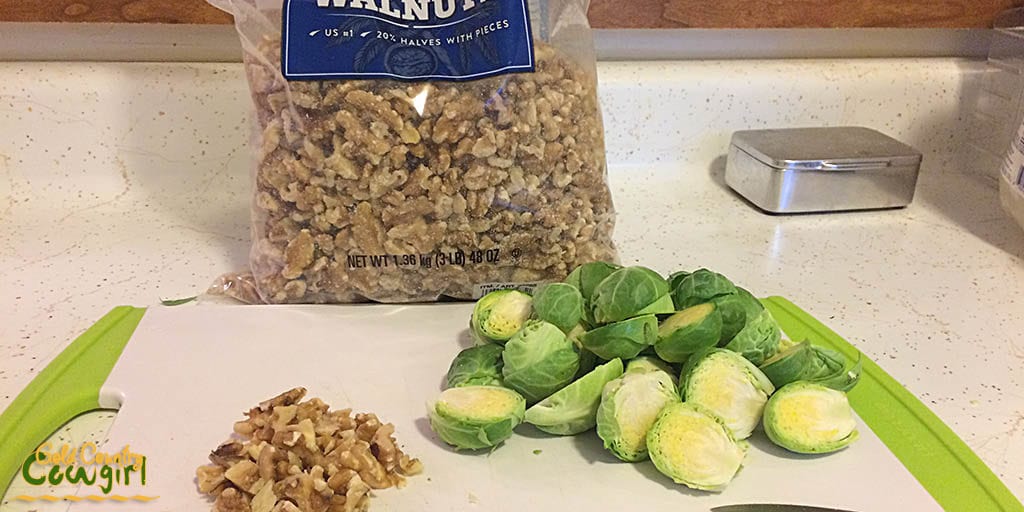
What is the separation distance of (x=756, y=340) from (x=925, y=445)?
0.58 ft

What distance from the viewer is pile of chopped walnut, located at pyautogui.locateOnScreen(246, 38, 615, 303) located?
2.77 ft

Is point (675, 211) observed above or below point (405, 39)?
below

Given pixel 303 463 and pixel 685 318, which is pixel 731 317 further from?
pixel 303 463

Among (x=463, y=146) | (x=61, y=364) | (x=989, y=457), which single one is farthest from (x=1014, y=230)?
(x=61, y=364)

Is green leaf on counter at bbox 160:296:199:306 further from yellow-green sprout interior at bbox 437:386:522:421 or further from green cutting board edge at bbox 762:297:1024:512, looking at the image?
green cutting board edge at bbox 762:297:1024:512

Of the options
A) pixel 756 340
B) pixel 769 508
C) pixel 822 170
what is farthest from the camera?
pixel 822 170

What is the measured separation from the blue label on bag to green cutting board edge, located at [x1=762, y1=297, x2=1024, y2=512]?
Answer: 0.50 meters

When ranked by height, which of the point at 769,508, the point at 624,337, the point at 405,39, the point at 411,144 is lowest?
the point at 769,508

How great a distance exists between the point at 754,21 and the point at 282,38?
0.76m

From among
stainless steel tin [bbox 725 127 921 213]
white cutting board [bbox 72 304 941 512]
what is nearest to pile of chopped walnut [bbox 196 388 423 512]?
white cutting board [bbox 72 304 941 512]

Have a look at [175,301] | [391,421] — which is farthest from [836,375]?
[175,301]

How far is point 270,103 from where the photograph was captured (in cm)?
85

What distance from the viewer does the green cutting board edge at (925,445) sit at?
2.13ft

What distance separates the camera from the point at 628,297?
712 mm
